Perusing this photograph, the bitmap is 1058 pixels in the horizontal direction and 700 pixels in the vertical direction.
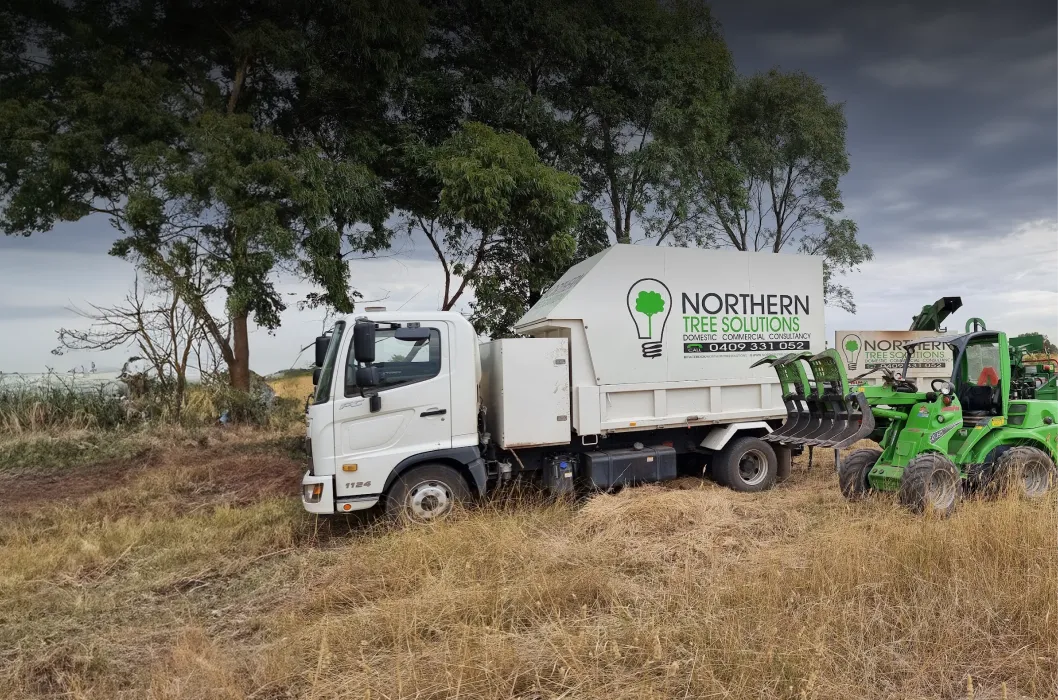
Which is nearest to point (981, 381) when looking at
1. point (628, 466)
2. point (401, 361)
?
point (628, 466)

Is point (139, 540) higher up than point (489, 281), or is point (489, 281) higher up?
point (489, 281)

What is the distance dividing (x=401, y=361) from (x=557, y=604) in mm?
3240

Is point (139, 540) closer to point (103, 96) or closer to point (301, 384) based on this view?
point (103, 96)

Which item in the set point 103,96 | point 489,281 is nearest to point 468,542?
point 489,281

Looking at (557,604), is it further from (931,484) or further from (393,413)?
(931,484)

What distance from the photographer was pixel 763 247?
837 inches

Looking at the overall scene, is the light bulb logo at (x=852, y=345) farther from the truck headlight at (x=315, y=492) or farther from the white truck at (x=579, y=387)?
the truck headlight at (x=315, y=492)

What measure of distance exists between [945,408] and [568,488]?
3787 millimetres

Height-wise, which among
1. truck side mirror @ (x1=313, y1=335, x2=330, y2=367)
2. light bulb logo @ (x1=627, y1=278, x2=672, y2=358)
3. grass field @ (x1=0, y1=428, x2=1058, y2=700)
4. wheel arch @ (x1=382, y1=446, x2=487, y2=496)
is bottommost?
grass field @ (x1=0, y1=428, x2=1058, y2=700)

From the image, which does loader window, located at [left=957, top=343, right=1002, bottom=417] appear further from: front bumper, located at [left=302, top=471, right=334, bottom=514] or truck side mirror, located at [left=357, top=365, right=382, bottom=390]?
front bumper, located at [left=302, top=471, right=334, bottom=514]

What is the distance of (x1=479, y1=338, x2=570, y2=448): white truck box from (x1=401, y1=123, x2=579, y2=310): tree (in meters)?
5.51

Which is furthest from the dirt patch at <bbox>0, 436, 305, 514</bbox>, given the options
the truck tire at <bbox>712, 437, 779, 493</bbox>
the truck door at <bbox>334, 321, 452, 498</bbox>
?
the truck tire at <bbox>712, 437, 779, 493</bbox>

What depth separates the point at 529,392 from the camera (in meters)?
7.00

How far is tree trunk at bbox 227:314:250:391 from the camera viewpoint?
43.9 feet
